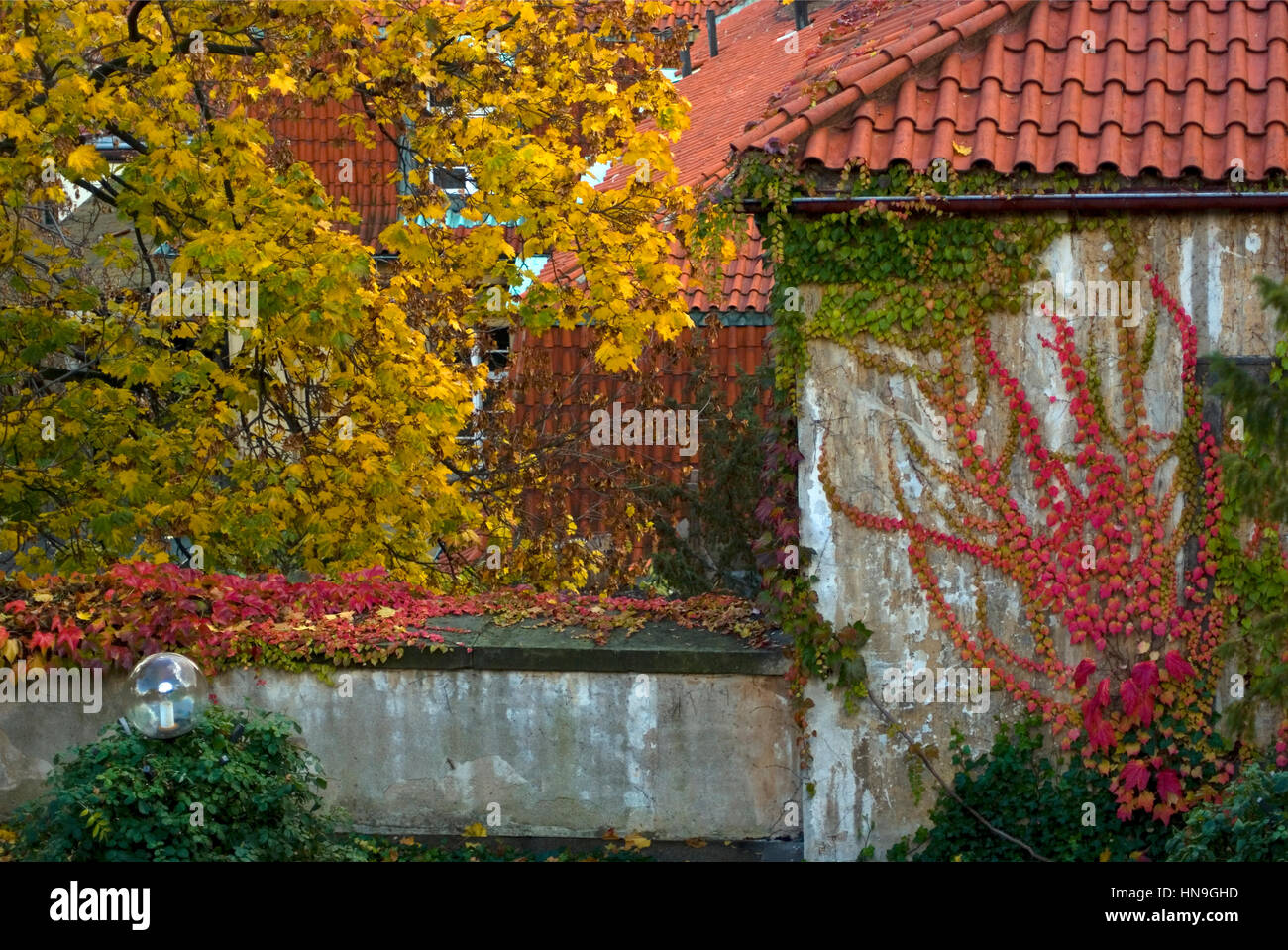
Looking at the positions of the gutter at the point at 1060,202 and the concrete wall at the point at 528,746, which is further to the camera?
the concrete wall at the point at 528,746

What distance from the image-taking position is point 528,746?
330 inches

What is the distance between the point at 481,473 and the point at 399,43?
13.6 ft

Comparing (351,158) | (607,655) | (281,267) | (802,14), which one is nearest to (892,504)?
(607,655)

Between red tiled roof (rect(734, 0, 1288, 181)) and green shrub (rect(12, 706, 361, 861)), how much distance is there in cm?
400

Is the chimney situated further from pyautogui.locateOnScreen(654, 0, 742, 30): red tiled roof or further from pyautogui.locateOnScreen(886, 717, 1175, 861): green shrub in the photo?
pyautogui.locateOnScreen(886, 717, 1175, 861): green shrub

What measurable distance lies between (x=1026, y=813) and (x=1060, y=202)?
3294mm

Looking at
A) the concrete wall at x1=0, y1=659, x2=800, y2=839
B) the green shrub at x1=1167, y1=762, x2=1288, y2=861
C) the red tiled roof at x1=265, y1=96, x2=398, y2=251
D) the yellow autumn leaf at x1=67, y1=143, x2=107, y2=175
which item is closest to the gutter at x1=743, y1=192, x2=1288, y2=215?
the concrete wall at x1=0, y1=659, x2=800, y2=839

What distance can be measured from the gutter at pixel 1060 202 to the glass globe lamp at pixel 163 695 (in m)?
3.78

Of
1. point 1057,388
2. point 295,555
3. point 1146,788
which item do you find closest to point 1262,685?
point 1146,788

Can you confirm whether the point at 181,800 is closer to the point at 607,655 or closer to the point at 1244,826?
the point at 607,655

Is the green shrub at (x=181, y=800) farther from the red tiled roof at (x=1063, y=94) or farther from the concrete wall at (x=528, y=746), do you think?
the red tiled roof at (x=1063, y=94)

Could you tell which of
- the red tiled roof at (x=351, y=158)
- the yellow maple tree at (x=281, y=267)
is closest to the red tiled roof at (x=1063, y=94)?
the yellow maple tree at (x=281, y=267)

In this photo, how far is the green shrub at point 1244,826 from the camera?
6.53m

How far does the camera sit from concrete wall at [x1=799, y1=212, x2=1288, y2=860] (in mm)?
7859
